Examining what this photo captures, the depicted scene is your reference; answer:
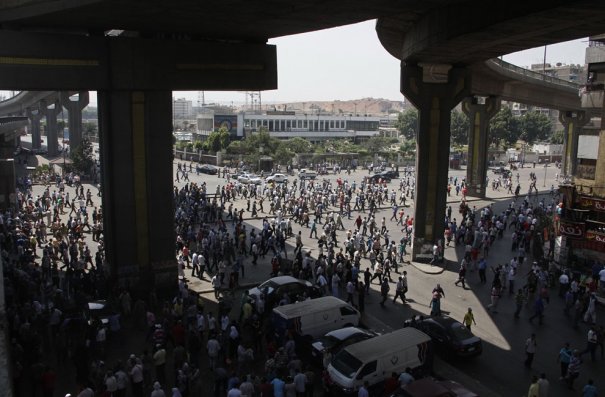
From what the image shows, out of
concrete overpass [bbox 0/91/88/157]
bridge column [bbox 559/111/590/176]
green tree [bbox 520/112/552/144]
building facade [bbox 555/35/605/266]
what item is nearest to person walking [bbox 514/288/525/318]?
building facade [bbox 555/35/605/266]

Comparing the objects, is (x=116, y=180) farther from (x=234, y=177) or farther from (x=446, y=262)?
(x=234, y=177)

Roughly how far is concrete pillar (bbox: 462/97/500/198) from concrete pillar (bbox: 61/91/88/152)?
44597 millimetres

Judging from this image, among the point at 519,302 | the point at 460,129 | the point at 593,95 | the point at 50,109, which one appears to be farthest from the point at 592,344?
the point at 460,129

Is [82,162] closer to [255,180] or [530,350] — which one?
[255,180]

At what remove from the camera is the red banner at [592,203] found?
20.7 m

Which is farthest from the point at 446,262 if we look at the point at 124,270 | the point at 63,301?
the point at 63,301

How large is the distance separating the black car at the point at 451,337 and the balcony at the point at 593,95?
1842 cm

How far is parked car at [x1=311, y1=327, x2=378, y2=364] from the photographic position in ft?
48.6

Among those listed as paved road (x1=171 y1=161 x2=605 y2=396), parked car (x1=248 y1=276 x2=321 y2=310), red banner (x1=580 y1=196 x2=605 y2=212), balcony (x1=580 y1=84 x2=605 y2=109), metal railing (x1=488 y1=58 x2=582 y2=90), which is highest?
metal railing (x1=488 y1=58 x2=582 y2=90)

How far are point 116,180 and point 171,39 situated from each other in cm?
528

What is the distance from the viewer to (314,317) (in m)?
16.1

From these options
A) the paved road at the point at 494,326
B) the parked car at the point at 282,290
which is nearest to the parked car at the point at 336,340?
the paved road at the point at 494,326

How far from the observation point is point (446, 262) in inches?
1038

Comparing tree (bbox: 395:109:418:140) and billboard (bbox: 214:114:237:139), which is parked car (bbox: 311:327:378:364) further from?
tree (bbox: 395:109:418:140)
